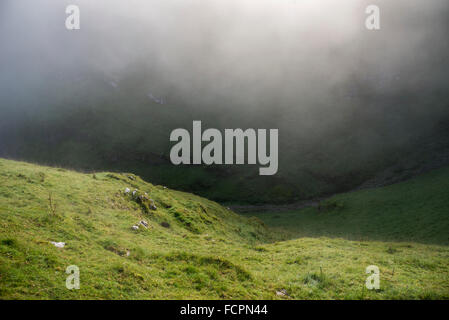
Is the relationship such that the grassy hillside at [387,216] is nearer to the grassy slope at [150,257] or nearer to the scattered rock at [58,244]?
the grassy slope at [150,257]

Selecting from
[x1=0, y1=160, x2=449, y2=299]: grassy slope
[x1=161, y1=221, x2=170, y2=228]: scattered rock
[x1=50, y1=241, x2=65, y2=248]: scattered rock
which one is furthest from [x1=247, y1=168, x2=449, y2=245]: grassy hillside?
[x1=50, y1=241, x2=65, y2=248]: scattered rock

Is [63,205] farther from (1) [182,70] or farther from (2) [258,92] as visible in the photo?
(1) [182,70]

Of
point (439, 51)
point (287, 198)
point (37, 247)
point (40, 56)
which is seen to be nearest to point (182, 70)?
point (40, 56)

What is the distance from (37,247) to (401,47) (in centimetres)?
19288

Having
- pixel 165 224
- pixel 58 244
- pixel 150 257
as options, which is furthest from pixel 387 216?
pixel 58 244

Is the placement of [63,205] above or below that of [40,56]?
below

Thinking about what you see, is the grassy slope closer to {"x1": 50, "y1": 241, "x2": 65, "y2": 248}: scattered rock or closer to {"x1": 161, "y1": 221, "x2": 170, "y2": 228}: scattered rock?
{"x1": 50, "y1": 241, "x2": 65, "y2": 248}: scattered rock

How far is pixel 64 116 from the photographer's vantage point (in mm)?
120625

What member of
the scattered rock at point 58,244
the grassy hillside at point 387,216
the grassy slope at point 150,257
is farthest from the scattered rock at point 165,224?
the grassy hillside at point 387,216

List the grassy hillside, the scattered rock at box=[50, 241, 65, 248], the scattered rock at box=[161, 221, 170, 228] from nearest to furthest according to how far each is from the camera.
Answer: the scattered rock at box=[50, 241, 65, 248]
the scattered rock at box=[161, 221, 170, 228]
the grassy hillside

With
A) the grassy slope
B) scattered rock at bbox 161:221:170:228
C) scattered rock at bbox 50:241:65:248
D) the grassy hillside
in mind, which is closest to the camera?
the grassy slope

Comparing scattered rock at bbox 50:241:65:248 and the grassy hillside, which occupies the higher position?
the grassy hillside

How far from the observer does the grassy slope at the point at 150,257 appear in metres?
10.6

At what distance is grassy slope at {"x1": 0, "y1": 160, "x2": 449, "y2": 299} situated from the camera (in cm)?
1063
